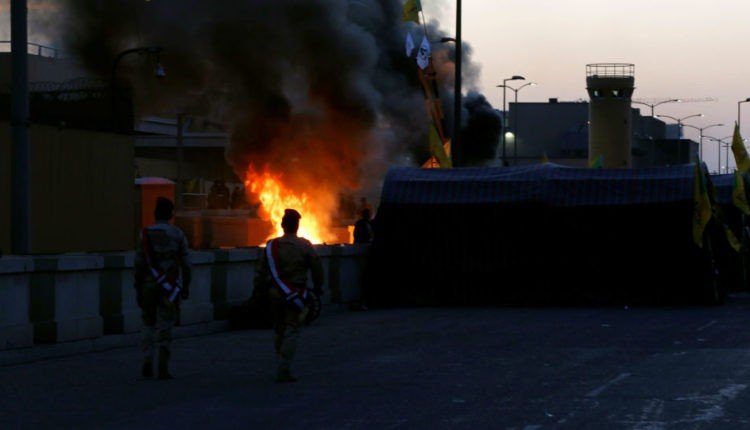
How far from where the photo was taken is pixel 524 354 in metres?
14.4

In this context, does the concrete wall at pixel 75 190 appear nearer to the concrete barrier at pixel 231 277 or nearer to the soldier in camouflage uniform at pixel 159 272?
the concrete barrier at pixel 231 277

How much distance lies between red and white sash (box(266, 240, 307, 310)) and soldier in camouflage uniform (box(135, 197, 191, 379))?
830 millimetres

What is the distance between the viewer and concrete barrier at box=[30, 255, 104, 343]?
1473 cm

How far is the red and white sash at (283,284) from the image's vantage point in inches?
483

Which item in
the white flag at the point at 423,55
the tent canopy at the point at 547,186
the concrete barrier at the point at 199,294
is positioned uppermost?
the white flag at the point at 423,55

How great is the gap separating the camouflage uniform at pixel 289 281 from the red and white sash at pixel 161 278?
819mm

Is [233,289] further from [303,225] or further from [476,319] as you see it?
[303,225]

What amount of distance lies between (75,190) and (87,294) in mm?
10807

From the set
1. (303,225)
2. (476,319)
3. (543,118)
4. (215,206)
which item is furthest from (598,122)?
(476,319)

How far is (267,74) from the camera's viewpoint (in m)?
35.2

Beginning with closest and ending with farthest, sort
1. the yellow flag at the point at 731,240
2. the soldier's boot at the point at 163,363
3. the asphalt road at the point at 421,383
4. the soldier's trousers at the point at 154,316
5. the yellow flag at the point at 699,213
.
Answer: the asphalt road at the point at 421,383, the soldier's boot at the point at 163,363, the soldier's trousers at the point at 154,316, the yellow flag at the point at 699,213, the yellow flag at the point at 731,240

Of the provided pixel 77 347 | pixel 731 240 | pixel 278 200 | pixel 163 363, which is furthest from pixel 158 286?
pixel 278 200

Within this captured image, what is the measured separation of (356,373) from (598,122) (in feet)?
274

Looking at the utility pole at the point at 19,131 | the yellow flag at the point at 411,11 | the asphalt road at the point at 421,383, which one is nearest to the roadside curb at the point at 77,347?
the asphalt road at the point at 421,383
